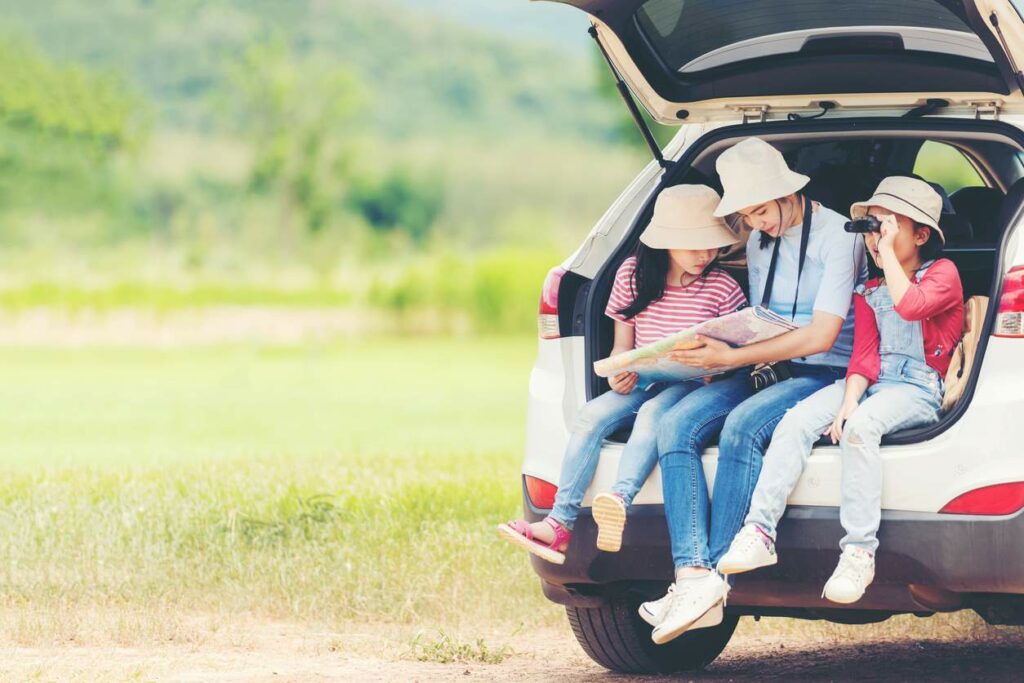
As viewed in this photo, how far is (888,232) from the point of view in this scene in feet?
16.8

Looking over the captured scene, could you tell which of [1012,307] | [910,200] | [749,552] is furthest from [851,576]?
[910,200]

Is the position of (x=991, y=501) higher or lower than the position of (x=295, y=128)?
lower

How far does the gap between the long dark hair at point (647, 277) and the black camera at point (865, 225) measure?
1.59ft

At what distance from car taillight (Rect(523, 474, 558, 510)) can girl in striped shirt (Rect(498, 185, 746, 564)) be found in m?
0.09

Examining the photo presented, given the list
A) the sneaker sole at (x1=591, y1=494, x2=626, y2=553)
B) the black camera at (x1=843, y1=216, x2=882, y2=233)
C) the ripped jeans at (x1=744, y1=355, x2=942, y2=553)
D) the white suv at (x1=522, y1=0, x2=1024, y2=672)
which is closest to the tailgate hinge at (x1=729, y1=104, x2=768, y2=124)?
the white suv at (x1=522, y1=0, x2=1024, y2=672)

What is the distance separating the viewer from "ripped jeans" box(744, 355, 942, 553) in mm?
4738

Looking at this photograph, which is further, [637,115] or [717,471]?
[637,115]

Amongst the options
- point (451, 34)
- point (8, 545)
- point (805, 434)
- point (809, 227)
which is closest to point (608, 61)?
point (809, 227)

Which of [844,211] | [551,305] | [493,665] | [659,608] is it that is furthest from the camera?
[493,665]

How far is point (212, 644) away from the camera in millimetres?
6801

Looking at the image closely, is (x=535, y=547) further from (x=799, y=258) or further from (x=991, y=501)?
(x=991, y=501)

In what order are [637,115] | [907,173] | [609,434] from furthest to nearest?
[907,173], [637,115], [609,434]

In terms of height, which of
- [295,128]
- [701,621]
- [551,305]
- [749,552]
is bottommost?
[701,621]

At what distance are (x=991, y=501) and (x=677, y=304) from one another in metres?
1.22
